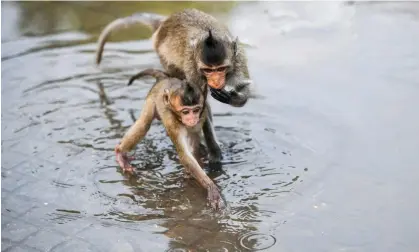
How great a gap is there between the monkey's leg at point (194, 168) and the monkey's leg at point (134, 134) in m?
0.37

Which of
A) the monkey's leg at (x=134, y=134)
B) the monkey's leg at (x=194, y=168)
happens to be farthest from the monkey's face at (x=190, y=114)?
the monkey's leg at (x=134, y=134)

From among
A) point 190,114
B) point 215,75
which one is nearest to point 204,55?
point 215,75

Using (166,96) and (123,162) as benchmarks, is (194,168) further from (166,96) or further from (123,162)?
(123,162)

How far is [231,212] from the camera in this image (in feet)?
19.3

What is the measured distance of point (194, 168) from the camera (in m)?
6.12

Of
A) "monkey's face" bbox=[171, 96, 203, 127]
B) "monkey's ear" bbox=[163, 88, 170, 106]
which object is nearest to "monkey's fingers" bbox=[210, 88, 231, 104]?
"monkey's face" bbox=[171, 96, 203, 127]

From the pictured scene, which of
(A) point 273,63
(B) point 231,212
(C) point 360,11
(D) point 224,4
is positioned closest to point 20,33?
(D) point 224,4

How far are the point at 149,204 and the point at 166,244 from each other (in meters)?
0.72

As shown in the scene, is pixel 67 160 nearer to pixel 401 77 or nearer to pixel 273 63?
pixel 273 63

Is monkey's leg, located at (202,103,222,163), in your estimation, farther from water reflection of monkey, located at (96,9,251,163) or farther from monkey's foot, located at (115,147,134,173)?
monkey's foot, located at (115,147,134,173)

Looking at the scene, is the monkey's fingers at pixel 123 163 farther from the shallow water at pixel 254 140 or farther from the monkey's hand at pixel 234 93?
the monkey's hand at pixel 234 93

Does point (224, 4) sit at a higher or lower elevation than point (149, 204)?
higher

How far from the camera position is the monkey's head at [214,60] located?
586cm

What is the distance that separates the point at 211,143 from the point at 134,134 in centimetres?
78
